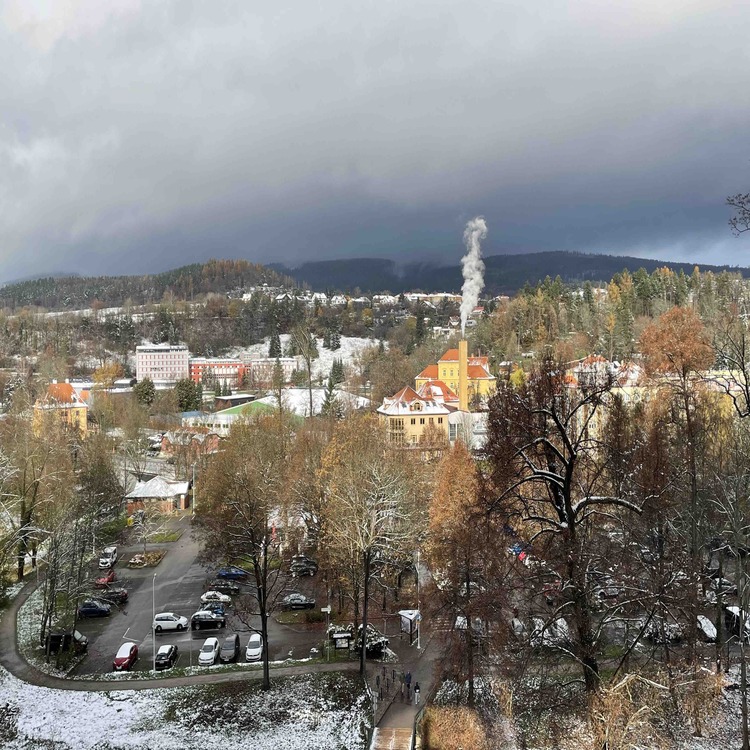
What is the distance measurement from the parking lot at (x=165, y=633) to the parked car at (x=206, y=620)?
0.19m

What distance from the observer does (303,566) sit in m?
25.4

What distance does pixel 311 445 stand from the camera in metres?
28.4

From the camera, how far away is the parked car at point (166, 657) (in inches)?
709

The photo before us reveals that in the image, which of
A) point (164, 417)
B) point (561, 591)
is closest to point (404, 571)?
point (561, 591)

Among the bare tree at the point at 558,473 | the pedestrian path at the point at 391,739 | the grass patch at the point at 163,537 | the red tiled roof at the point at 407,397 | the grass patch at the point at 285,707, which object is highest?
the bare tree at the point at 558,473

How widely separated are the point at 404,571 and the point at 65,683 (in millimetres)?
12587

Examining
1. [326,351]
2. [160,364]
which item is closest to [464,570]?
[160,364]

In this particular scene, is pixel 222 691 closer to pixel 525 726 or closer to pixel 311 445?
pixel 525 726

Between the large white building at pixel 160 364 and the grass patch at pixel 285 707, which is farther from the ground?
the large white building at pixel 160 364

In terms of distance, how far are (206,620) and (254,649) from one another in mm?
2791

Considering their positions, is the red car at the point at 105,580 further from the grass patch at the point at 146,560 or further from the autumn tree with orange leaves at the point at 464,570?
the autumn tree with orange leaves at the point at 464,570

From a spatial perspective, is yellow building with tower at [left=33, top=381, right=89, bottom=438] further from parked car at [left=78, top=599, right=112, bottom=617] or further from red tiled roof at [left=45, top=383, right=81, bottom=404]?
parked car at [left=78, top=599, right=112, bottom=617]

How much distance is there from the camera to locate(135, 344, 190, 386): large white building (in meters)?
104

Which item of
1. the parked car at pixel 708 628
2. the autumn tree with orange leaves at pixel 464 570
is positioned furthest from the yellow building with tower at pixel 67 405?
the parked car at pixel 708 628
